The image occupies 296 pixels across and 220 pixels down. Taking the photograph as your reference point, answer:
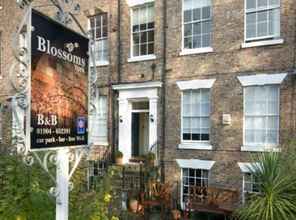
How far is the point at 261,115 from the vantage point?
39.7 ft

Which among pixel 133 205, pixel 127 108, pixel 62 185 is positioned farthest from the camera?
pixel 127 108

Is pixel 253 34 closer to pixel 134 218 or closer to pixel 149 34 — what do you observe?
pixel 149 34

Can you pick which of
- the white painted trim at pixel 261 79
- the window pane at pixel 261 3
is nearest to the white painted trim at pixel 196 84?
the white painted trim at pixel 261 79

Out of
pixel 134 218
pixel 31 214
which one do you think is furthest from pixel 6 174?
pixel 134 218

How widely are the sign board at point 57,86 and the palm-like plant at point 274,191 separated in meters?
6.07

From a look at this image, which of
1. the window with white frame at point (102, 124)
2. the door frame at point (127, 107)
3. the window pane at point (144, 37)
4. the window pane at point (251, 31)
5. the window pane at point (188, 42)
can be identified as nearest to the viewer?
the window pane at point (251, 31)

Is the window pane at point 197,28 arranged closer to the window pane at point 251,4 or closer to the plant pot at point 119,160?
the window pane at point 251,4

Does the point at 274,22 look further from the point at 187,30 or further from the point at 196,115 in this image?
the point at 196,115

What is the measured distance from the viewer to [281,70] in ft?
38.4

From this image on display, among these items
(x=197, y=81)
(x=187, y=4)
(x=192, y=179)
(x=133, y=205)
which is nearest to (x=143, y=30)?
(x=187, y=4)

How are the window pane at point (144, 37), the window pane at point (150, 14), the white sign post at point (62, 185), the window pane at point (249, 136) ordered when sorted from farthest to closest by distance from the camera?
the window pane at point (144, 37) < the window pane at point (150, 14) < the window pane at point (249, 136) < the white sign post at point (62, 185)

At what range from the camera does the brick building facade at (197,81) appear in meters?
11.9

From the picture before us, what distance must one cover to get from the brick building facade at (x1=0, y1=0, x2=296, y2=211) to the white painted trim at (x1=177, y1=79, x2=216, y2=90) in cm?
3

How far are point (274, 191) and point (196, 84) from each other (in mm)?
5488
